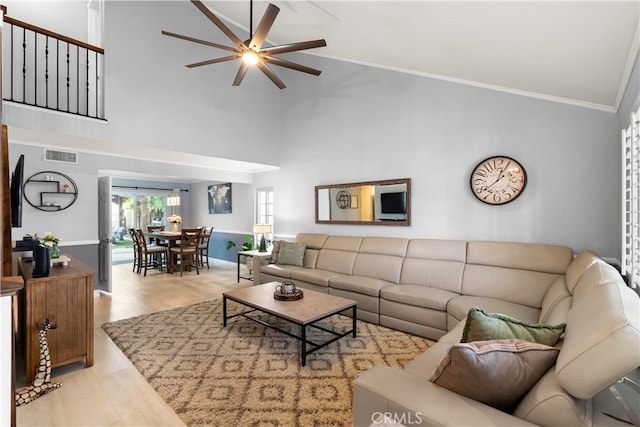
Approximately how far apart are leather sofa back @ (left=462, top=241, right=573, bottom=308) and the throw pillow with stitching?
246cm

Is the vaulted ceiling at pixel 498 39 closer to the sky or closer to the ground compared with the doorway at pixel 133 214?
closer to the sky

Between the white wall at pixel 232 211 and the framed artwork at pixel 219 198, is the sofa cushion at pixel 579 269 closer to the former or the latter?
the white wall at pixel 232 211

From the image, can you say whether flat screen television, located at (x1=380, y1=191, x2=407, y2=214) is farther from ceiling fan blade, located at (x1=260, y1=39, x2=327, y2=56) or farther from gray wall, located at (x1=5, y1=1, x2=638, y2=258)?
ceiling fan blade, located at (x1=260, y1=39, x2=327, y2=56)

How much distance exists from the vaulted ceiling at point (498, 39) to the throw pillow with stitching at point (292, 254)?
10.1 feet

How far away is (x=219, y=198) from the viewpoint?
25.9ft

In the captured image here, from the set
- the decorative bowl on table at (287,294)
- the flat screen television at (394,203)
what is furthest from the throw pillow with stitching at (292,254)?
the decorative bowl on table at (287,294)

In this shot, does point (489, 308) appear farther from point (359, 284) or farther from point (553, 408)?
point (553, 408)

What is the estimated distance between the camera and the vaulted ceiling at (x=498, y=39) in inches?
75.9

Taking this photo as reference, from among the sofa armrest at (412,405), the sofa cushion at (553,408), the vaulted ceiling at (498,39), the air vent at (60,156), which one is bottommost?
the sofa armrest at (412,405)

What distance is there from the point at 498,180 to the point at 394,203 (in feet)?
4.43

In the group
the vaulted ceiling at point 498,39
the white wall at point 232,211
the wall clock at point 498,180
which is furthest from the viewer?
the white wall at point 232,211

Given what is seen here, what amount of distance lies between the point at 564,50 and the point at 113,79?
4830 mm

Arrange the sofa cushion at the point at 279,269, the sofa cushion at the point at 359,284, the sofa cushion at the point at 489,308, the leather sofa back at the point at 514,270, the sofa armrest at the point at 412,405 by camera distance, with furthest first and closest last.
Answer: the sofa cushion at the point at 279,269, the sofa cushion at the point at 359,284, the leather sofa back at the point at 514,270, the sofa cushion at the point at 489,308, the sofa armrest at the point at 412,405

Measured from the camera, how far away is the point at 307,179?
18.3ft
